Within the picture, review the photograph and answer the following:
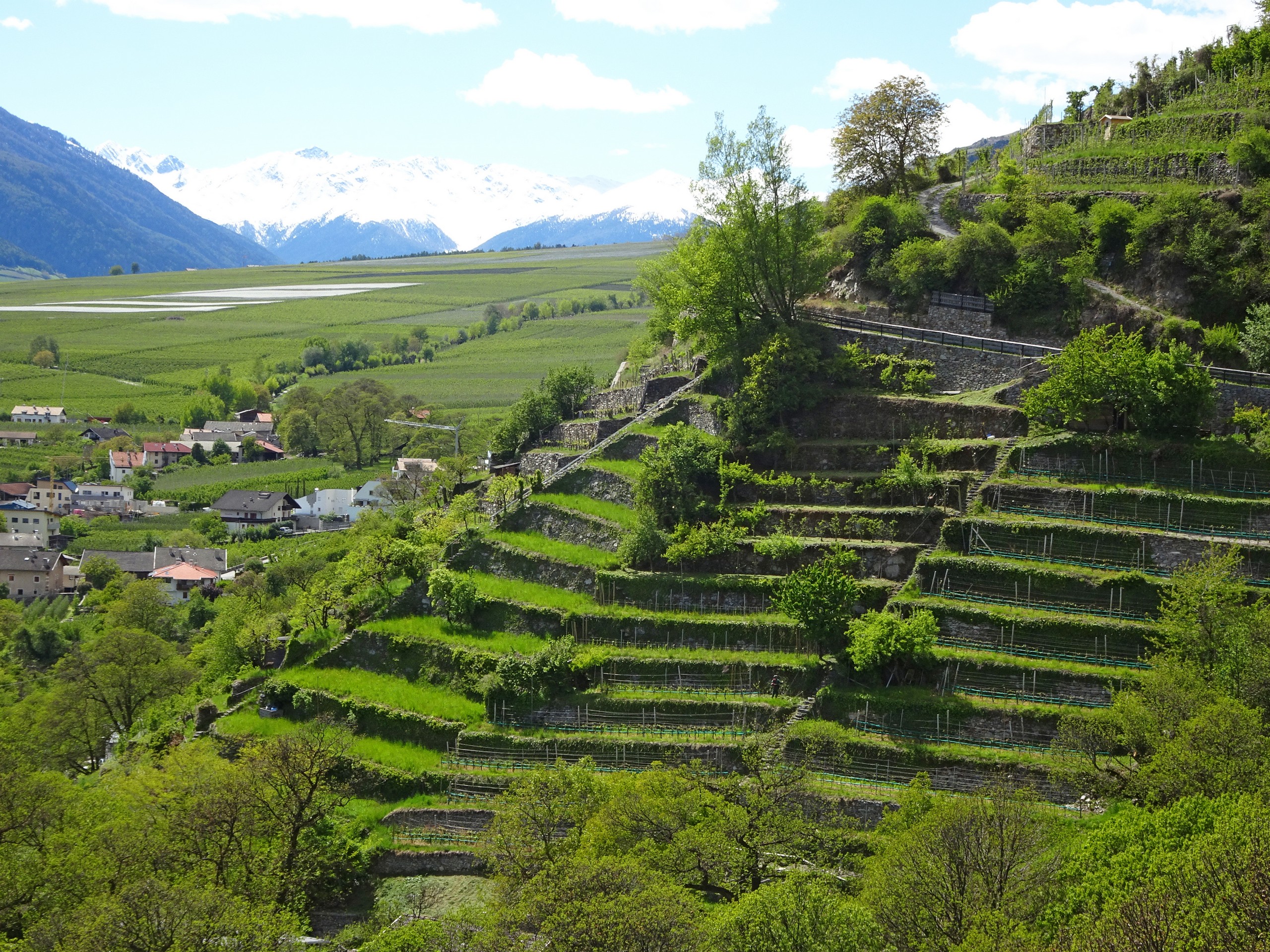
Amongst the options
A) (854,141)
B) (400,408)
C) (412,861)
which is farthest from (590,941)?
(400,408)

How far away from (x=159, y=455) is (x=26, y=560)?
41.2m

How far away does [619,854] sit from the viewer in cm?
3647

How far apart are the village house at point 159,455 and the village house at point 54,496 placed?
1256cm

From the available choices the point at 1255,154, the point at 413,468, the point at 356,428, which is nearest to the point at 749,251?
the point at 1255,154

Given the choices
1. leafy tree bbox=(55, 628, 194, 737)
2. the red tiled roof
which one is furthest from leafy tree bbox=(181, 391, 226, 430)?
leafy tree bbox=(55, 628, 194, 737)

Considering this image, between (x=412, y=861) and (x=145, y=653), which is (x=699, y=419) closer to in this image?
(x=412, y=861)

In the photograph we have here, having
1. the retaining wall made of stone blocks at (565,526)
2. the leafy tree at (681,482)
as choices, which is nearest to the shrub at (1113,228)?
the leafy tree at (681,482)

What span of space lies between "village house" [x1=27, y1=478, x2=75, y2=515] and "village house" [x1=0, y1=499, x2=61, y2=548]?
4.40m

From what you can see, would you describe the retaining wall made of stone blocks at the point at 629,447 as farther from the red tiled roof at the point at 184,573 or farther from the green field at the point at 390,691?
the red tiled roof at the point at 184,573

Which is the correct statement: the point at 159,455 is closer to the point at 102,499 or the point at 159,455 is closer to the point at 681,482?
the point at 102,499

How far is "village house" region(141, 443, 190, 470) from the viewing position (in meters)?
160

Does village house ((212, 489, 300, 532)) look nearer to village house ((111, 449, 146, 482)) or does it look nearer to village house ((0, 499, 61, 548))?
village house ((0, 499, 61, 548))

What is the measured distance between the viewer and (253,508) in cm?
13588

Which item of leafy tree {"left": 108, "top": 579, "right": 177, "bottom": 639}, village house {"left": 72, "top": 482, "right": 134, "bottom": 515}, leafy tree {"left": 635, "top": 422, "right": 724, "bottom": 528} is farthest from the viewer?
village house {"left": 72, "top": 482, "right": 134, "bottom": 515}
